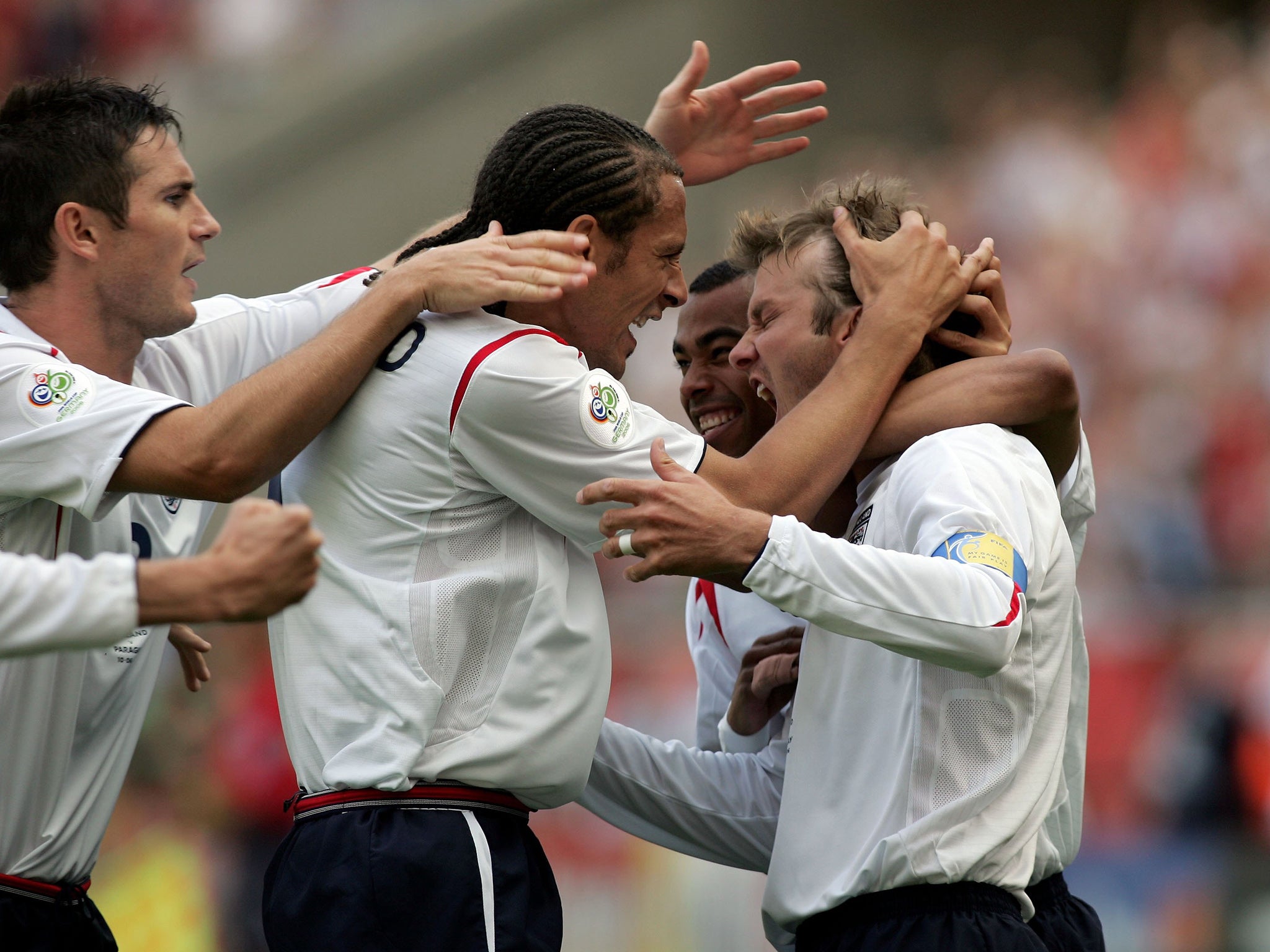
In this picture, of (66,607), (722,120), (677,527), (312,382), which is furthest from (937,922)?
(722,120)

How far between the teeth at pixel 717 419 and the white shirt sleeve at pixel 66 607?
228cm

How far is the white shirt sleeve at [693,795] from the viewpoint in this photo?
389cm

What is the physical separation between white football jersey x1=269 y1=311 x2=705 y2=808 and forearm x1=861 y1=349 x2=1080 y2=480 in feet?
1.65

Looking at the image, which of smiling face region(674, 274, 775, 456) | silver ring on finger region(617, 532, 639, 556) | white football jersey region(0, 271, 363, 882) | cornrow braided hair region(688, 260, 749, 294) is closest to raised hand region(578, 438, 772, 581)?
silver ring on finger region(617, 532, 639, 556)

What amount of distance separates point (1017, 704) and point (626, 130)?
1558 millimetres

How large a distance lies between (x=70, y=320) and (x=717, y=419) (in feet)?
6.15

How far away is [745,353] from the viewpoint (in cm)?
378

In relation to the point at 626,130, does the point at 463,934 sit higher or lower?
lower

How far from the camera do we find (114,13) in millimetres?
16453

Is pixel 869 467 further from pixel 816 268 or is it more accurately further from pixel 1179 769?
pixel 1179 769

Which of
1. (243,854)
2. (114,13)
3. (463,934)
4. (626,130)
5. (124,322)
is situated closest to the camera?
(463,934)

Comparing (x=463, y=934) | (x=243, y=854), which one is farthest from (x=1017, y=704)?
(x=243, y=854)

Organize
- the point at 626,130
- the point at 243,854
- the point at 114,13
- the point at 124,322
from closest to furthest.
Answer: the point at 626,130 < the point at 124,322 < the point at 243,854 < the point at 114,13

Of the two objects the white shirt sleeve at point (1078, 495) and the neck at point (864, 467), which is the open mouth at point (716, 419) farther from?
the white shirt sleeve at point (1078, 495)
